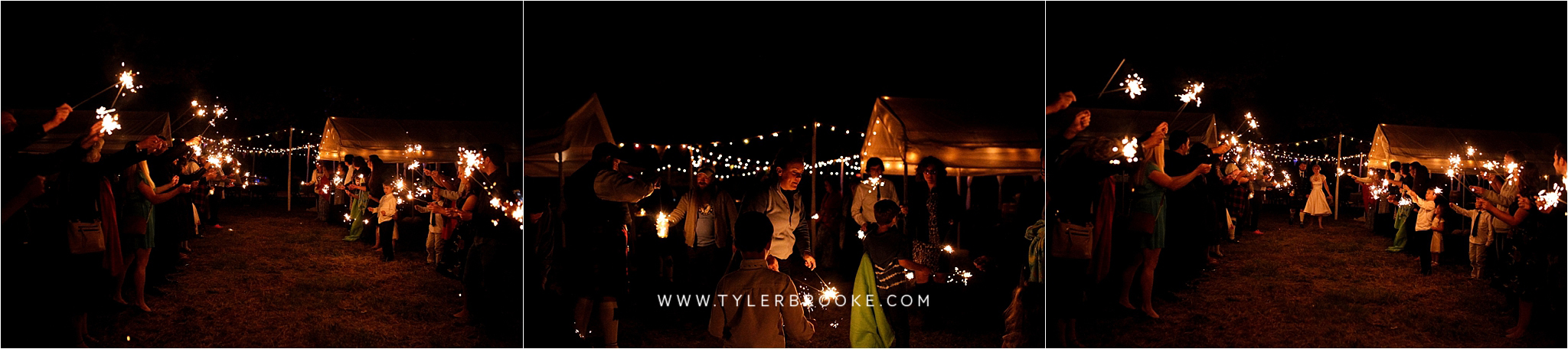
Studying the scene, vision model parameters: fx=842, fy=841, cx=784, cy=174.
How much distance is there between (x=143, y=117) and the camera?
21.5 ft

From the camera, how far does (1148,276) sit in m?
5.65

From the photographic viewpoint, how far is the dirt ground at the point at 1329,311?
529 cm

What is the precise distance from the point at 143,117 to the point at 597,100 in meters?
3.47

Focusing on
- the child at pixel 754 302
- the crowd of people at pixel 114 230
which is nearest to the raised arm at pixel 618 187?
the crowd of people at pixel 114 230

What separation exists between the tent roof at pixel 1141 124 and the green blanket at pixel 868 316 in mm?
6458

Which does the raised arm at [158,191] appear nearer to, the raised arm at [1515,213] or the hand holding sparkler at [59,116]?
the hand holding sparkler at [59,116]

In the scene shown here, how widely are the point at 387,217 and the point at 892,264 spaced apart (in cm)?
585

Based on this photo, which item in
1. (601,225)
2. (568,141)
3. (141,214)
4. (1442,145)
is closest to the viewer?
(601,225)

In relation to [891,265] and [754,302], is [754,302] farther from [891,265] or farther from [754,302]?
[891,265]

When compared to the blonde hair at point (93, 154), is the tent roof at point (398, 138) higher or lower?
higher

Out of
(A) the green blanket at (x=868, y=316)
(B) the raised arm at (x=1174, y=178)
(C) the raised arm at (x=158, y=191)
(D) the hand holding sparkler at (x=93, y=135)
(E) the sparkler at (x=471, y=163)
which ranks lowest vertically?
(A) the green blanket at (x=868, y=316)

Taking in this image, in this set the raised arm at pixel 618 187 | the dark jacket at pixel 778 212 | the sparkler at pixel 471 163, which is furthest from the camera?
the dark jacket at pixel 778 212

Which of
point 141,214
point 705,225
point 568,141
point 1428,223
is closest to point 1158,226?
point 705,225

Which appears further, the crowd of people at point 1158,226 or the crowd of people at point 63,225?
the crowd of people at point 1158,226
